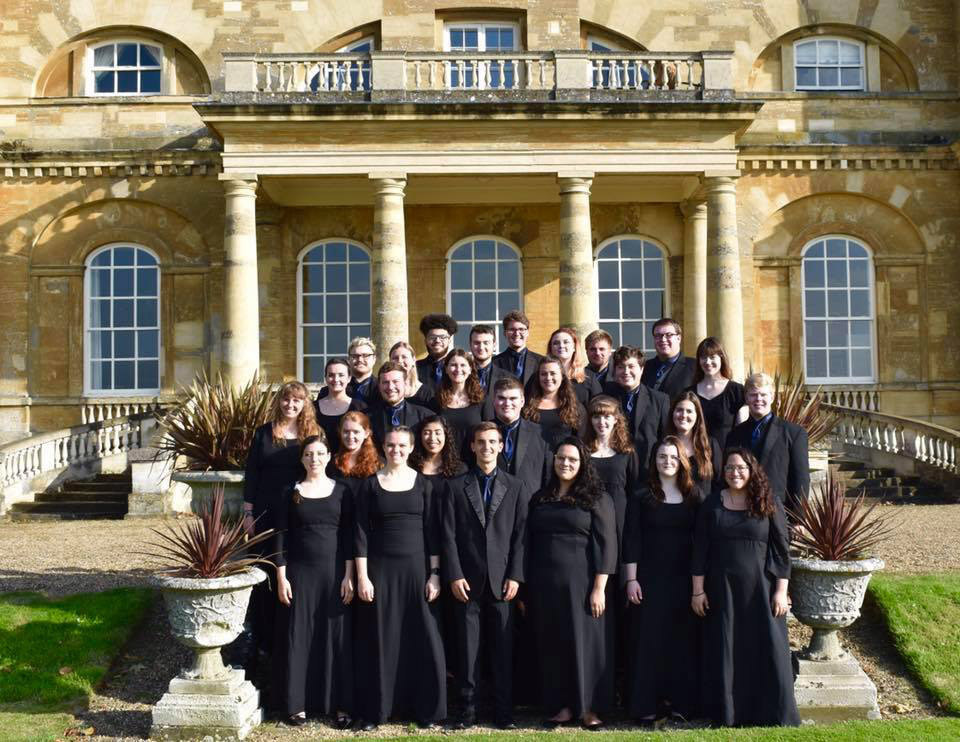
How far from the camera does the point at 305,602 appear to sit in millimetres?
7188

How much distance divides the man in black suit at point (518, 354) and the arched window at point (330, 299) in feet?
40.9

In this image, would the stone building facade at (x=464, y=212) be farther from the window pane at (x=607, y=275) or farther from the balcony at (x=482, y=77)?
the balcony at (x=482, y=77)

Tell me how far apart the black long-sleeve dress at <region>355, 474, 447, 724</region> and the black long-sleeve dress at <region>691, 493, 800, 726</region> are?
1691 mm

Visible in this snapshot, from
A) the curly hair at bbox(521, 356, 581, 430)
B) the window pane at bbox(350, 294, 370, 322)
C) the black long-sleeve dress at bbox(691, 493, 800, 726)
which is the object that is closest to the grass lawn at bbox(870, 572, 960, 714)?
the black long-sleeve dress at bbox(691, 493, 800, 726)

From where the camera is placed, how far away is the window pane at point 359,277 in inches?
844

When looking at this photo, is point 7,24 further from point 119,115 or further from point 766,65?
point 766,65

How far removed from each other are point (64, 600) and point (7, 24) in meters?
16.0

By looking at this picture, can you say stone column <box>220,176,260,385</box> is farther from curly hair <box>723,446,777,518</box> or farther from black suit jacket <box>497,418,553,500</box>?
curly hair <box>723,446,777,518</box>

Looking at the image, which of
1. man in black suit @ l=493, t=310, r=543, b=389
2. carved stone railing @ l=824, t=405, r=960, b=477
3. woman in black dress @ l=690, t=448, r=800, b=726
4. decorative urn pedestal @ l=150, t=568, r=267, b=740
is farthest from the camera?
carved stone railing @ l=824, t=405, r=960, b=477

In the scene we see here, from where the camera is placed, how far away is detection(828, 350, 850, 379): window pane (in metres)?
21.3

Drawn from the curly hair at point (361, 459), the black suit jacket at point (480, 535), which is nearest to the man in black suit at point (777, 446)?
the black suit jacket at point (480, 535)

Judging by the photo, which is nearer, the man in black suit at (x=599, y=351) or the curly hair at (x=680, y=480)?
the curly hair at (x=680, y=480)

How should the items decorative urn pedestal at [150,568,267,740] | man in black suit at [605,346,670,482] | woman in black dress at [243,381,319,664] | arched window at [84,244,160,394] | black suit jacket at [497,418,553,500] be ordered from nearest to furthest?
decorative urn pedestal at [150,568,267,740] < black suit jacket at [497,418,553,500] < woman in black dress at [243,381,319,664] < man in black suit at [605,346,670,482] < arched window at [84,244,160,394]

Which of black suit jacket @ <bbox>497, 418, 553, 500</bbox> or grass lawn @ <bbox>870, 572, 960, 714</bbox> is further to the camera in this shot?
grass lawn @ <bbox>870, 572, 960, 714</bbox>
